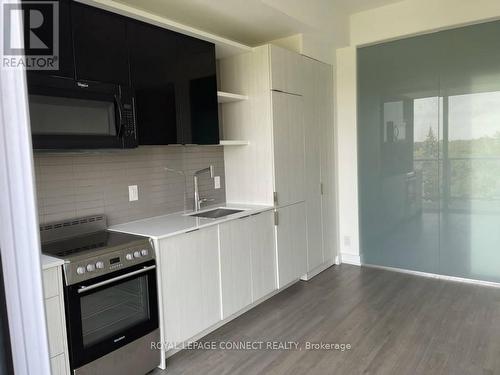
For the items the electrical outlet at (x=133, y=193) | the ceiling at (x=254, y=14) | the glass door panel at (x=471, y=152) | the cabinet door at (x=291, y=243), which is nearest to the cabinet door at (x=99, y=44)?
the ceiling at (x=254, y=14)

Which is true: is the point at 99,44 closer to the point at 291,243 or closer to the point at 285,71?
the point at 285,71

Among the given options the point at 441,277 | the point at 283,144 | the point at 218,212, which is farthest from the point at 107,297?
the point at 441,277

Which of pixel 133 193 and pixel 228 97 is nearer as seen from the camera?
pixel 133 193

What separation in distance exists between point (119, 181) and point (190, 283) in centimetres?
93

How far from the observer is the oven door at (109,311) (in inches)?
76.4

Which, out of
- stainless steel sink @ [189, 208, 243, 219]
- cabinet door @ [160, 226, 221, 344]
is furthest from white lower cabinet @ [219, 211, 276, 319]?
stainless steel sink @ [189, 208, 243, 219]

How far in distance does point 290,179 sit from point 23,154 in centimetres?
283

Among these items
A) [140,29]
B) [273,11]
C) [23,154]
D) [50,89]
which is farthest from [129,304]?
[273,11]

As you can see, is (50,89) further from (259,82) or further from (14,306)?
(259,82)

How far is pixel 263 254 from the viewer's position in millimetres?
3307

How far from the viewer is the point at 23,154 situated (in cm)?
98

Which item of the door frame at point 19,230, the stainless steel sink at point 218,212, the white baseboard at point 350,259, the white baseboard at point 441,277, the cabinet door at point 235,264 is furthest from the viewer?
the white baseboard at point 350,259

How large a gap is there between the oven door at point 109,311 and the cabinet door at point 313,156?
6.75 ft

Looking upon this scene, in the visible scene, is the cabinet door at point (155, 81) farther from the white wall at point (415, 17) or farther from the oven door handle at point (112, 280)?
the white wall at point (415, 17)
